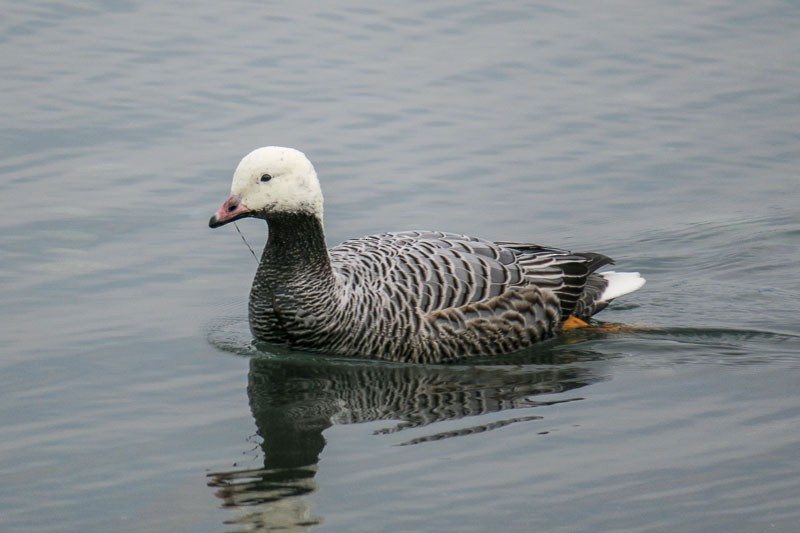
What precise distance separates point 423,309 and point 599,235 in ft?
10.8

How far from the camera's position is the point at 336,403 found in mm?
9711

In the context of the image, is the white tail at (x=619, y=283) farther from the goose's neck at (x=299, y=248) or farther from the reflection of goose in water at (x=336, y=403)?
the goose's neck at (x=299, y=248)

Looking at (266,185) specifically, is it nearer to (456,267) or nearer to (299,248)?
(299,248)

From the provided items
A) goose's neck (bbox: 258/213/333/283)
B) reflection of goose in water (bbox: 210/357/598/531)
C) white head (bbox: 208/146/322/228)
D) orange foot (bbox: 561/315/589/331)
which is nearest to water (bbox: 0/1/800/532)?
reflection of goose in water (bbox: 210/357/598/531)

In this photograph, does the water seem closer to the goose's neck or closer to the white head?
the goose's neck

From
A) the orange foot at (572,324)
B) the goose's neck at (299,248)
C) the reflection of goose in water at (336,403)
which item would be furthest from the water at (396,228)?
the goose's neck at (299,248)

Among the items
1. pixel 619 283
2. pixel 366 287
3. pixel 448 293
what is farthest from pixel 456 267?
pixel 619 283

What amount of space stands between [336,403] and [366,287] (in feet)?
3.86

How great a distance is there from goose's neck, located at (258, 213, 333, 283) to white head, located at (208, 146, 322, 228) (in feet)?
0.61

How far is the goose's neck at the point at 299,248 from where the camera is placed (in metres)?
10.4

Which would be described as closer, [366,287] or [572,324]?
[366,287]

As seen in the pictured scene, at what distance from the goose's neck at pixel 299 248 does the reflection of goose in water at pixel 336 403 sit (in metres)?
0.68

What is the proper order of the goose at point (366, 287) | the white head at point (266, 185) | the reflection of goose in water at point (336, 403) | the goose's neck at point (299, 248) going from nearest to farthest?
the reflection of goose in water at point (336, 403) → the white head at point (266, 185) → the goose at point (366, 287) → the goose's neck at point (299, 248)

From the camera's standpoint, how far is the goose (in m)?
10.2
